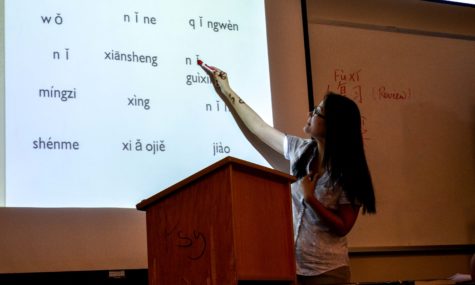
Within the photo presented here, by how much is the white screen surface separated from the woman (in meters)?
0.32

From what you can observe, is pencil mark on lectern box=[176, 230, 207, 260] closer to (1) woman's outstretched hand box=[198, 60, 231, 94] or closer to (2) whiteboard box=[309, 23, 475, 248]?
(1) woman's outstretched hand box=[198, 60, 231, 94]

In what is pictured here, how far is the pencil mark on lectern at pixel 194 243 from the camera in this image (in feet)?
5.66

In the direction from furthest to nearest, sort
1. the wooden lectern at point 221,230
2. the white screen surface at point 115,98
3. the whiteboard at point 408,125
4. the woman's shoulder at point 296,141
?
the whiteboard at point 408,125, the woman's shoulder at point 296,141, the white screen surface at point 115,98, the wooden lectern at point 221,230

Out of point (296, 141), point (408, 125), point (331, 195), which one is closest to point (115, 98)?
point (296, 141)

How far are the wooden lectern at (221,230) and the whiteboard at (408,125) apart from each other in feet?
4.17

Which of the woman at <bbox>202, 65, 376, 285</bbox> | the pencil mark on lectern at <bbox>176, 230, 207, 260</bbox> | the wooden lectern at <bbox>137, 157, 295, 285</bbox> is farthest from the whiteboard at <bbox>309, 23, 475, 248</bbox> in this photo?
the pencil mark on lectern at <bbox>176, 230, 207, 260</bbox>

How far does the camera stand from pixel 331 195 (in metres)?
2.43

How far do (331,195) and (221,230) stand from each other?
817 mm

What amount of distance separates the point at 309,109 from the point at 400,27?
76cm

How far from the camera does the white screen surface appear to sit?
2.36 metres

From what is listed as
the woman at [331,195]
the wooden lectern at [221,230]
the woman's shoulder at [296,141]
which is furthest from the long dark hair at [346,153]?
the wooden lectern at [221,230]

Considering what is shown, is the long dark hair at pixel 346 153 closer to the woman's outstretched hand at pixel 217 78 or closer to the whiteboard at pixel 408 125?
the woman's outstretched hand at pixel 217 78

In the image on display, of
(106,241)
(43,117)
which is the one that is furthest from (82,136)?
(106,241)

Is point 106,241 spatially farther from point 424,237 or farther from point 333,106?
point 424,237
